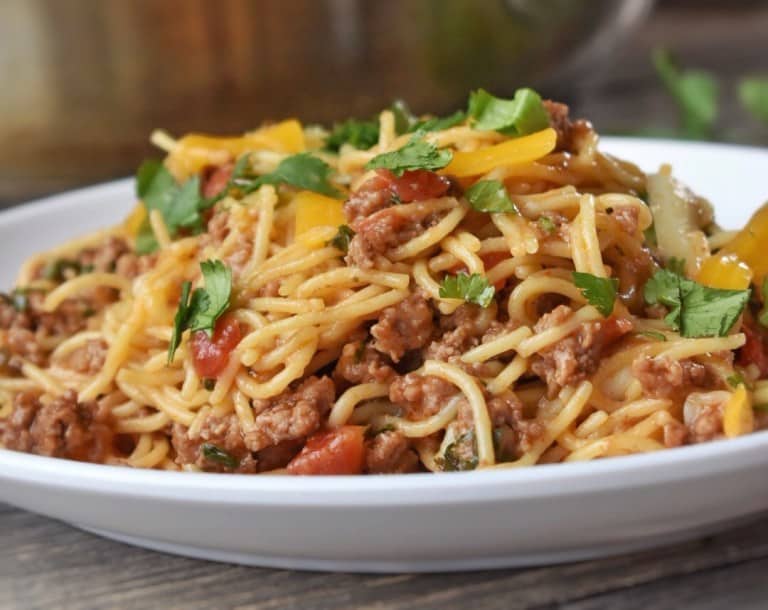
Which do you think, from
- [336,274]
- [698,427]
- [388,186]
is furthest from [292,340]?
[698,427]

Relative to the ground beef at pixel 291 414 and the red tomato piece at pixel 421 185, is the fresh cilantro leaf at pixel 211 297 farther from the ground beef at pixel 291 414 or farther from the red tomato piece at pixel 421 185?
the red tomato piece at pixel 421 185

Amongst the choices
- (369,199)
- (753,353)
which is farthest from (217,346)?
(753,353)

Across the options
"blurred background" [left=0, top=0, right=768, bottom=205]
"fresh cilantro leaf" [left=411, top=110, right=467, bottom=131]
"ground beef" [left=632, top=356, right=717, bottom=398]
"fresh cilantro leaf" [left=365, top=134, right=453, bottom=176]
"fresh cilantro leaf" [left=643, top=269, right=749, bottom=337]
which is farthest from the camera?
"blurred background" [left=0, top=0, right=768, bottom=205]

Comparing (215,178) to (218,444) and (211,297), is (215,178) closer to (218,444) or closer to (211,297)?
(211,297)

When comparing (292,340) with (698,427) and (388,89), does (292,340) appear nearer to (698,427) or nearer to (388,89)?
(698,427)

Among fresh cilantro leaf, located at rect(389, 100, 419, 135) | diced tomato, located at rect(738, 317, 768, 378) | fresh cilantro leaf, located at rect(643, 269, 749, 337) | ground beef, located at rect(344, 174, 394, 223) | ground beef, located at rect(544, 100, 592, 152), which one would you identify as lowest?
diced tomato, located at rect(738, 317, 768, 378)

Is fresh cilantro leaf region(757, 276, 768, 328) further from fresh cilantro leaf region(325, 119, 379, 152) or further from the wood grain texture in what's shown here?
fresh cilantro leaf region(325, 119, 379, 152)

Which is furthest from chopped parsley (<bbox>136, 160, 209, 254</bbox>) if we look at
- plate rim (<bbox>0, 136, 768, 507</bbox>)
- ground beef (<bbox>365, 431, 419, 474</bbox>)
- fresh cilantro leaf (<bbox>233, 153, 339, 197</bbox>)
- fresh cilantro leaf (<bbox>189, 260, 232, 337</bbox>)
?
plate rim (<bbox>0, 136, 768, 507</bbox>)
